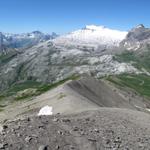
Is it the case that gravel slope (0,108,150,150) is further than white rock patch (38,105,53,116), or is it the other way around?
white rock patch (38,105,53,116)

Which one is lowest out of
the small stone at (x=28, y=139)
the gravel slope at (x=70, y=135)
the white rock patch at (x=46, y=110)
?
the white rock patch at (x=46, y=110)

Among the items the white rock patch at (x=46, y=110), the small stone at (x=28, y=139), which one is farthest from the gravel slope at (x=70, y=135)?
the white rock patch at (x=46, y=110)

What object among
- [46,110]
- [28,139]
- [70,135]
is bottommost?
[46,110]

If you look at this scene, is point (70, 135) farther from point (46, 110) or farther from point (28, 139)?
point (46, 110)

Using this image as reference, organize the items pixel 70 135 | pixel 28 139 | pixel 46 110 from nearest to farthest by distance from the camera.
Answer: pixel 28 139 → pixel 70 135 → pixel 46 110

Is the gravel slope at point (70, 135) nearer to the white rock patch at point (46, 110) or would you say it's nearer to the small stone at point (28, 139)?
the small stone at point (28, 139)

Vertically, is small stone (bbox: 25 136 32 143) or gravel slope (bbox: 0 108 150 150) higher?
small stone (bbox: 25 136 32 143)

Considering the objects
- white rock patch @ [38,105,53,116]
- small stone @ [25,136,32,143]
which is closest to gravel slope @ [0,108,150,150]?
small stone @ [25,136,32,143]

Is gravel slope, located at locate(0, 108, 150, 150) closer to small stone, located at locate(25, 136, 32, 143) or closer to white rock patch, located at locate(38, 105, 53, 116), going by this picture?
small stone, located at locate(25, 136, 32, 143)

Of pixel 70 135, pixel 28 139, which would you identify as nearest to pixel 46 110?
pixel 70 135

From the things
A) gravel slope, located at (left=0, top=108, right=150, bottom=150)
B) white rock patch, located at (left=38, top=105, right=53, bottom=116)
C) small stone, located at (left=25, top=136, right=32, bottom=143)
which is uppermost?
small stone, located at (left=25, top=136, right=32, bottom=143)

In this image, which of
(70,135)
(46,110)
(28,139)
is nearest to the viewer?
(28,139)

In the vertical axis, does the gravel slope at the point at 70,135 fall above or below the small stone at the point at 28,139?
below
